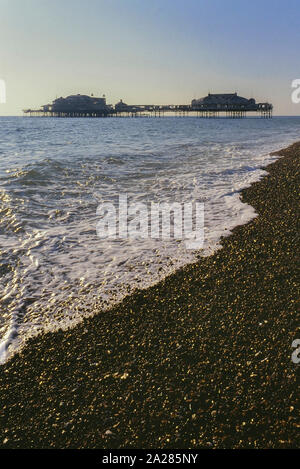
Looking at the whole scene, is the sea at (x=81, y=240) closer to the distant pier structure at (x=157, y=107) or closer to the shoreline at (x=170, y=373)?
the shoreline at (x=170, y=373)

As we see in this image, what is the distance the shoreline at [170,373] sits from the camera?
10.5 ft

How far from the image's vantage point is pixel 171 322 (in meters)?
4.75

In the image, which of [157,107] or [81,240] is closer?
[81,240]

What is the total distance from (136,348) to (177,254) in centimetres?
317

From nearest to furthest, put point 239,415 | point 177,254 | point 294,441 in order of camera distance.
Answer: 1. point 294,441
2. point 239,415
3. point 177,254

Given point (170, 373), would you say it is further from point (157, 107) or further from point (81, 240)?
point (157, 107)

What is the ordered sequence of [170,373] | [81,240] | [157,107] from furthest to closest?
[157,107] < [81,240] < [170,373]

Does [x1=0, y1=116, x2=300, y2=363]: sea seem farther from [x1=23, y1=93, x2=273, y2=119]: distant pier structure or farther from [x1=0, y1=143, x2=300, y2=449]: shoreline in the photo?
[x1=23, y1=93, x2=273, y2=119]: distant pier structure

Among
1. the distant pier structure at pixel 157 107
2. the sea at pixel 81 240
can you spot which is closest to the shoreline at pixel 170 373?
the sea at pixel 81 240

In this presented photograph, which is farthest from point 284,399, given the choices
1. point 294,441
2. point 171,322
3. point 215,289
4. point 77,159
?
point 77,159

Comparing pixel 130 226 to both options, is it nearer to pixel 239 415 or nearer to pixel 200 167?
pixel 239 415

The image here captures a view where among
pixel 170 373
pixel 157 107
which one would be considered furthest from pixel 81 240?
pixel 157 107

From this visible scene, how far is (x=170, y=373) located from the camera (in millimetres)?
3811
